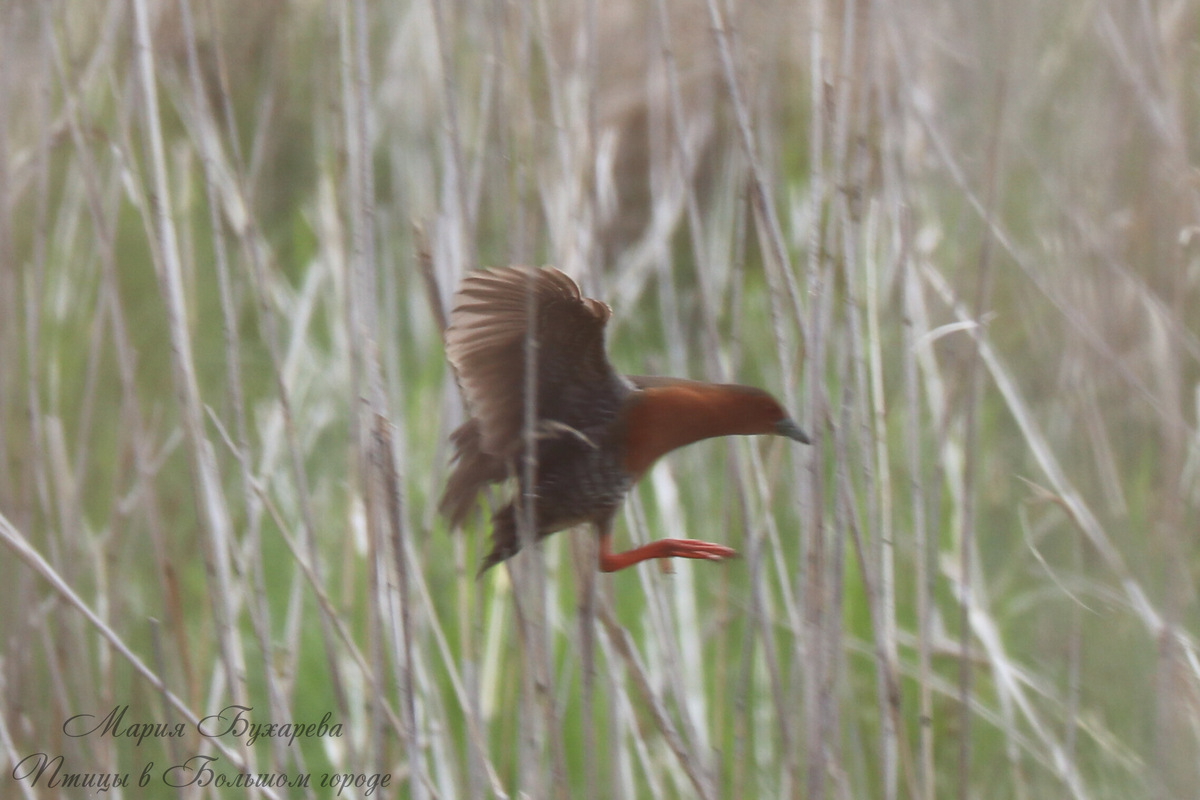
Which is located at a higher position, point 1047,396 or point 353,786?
point 1047,396

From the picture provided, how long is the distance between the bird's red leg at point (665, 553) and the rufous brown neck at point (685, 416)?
85 millimetres

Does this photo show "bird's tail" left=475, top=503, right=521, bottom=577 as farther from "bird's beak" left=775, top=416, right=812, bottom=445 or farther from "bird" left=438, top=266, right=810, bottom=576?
"bird's beak" left=775, top=416, right=812, bottom=445

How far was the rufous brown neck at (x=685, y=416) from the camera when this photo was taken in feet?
3.50

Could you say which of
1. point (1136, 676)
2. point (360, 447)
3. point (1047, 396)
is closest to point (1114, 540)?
point (1136, 676)

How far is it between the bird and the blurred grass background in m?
0.06

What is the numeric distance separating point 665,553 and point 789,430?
0.16m

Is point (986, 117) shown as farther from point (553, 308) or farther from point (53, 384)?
point (53, 384)

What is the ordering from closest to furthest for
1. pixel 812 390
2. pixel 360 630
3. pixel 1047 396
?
1. pixel 812 390
2. pixel 1047 396
3. pixel 360 630

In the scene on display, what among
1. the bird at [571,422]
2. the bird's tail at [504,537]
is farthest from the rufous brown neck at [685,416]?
the bird's tail at [504,537]

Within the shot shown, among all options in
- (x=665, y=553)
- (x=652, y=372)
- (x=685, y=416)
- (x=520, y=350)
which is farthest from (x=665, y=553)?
(x=652, y=372)

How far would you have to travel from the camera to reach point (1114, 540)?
1477 mm

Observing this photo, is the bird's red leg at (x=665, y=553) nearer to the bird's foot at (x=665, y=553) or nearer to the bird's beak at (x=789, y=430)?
the bird's foot at (x=665, y=553)

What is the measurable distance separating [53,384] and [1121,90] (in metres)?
1.46

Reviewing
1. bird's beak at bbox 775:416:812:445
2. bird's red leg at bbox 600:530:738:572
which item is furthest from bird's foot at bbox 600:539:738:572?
bird's beak at bbox 775:416:812:445
